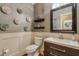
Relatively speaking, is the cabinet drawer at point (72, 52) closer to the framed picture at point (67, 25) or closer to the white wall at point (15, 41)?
the framed picture at point (67, 25)

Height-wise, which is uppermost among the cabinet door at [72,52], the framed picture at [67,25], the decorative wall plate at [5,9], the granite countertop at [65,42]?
the decorative wall plate at [5,9]

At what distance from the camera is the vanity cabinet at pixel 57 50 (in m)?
1.32

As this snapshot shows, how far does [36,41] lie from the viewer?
1.46 m

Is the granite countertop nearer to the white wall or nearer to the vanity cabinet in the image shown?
the vanity cabinet

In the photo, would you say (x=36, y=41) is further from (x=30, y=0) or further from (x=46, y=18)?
(x=30, y=0)

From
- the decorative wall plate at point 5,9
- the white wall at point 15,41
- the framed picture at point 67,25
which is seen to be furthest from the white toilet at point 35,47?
the decorative wall plate at point 5,9

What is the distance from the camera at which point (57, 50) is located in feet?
4.61

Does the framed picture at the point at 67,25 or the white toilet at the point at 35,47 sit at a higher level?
the framed picture at the point at 67,25

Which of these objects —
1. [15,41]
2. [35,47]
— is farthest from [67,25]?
[15,41]

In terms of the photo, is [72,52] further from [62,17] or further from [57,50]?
[62,17]

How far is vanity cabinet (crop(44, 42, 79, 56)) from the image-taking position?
132cm

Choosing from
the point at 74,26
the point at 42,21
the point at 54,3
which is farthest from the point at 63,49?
the point at 54,3

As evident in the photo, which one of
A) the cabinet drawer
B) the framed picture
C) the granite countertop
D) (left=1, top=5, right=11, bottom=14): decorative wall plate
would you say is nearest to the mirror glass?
the framed picture

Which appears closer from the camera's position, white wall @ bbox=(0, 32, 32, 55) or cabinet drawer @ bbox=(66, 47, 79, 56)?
cabinet drawer @ bbox=(66, 47, 79, 56)
